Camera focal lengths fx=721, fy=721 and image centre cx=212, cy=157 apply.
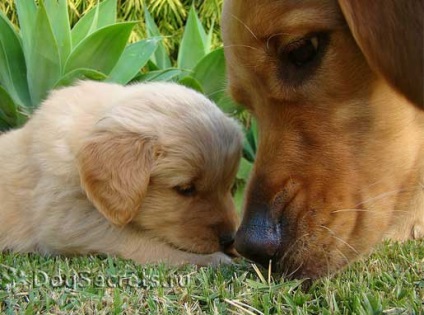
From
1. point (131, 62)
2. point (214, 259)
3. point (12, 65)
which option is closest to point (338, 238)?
point (214, 259)

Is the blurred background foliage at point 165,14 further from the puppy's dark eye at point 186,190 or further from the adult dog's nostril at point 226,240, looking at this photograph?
the adult dog's nostril at point 226,240

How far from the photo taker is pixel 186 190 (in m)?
3.04

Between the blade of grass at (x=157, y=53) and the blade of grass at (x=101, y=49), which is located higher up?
the blade of grass at (x=101, y=49)

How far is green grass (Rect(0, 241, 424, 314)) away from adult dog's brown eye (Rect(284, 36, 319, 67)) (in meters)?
0.68

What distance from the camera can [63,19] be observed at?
15.0 feet

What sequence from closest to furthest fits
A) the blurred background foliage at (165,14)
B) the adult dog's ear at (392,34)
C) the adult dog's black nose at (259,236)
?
the adult dog's ear at (392,34), the adult dog's black nose at (259,236), the blurred background foliage at (165,14)

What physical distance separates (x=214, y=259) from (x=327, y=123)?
2.93ft

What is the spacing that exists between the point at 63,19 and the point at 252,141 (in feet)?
4.73

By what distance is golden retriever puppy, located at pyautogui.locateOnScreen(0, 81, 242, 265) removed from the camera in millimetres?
2891

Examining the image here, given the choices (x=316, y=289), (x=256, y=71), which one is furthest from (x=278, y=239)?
(x=256, y=71)

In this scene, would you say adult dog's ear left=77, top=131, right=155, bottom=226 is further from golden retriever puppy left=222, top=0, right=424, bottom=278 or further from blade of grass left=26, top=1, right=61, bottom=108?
blade of grass left=26, top=1, right=61, bottom=108

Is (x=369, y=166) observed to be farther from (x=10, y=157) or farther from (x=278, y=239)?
(x=10, y=157)

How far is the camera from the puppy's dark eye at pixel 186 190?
9.94 feet

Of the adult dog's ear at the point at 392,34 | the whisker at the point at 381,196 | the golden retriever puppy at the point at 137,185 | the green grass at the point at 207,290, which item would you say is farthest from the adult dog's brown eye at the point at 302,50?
the golden retriever puppy at the point at 137,185
